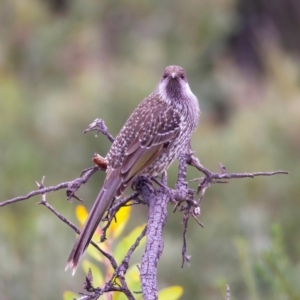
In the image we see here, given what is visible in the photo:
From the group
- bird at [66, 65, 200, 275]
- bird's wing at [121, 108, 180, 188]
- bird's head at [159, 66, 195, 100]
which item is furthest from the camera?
bird's head at [159, 66, 195, 100]

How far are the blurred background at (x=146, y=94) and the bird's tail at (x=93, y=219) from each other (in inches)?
27.7

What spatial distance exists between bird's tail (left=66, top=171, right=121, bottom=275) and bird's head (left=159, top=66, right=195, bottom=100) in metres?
0.97

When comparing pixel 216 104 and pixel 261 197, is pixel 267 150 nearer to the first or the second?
pixel 261 197

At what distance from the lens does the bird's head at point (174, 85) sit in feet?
15.7

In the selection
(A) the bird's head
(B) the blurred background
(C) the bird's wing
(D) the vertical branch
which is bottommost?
(D) the vertical branch

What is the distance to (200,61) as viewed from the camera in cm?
1554

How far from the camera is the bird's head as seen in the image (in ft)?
15.7

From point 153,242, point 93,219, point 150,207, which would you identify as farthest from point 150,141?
point 153,242

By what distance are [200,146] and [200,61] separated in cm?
632

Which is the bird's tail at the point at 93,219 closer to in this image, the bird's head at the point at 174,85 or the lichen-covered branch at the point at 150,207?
the lichen-covered branch at the point at 150,207

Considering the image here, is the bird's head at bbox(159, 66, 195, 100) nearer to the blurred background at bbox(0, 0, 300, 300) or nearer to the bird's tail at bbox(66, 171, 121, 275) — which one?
the bird's tail at bbox(66, 171, 121, 275)

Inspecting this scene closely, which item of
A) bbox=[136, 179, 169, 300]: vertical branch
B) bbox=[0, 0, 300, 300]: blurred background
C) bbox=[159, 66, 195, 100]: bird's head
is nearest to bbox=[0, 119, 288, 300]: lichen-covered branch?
bbox=[136, 179, 169, 300]: vertical branch

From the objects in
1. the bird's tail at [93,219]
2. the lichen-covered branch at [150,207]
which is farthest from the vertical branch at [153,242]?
the bird's tail at [93,219]

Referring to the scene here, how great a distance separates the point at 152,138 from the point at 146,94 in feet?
20.0
